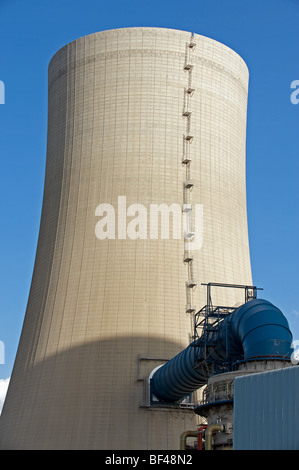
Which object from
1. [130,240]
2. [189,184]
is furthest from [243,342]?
[189,184]

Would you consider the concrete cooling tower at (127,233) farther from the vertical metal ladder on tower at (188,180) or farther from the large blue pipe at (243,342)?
the large blue pipe at (243,342)

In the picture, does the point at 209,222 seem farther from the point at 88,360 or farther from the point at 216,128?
the point at 88,360

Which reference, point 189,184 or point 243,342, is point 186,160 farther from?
Answer: point 243,342

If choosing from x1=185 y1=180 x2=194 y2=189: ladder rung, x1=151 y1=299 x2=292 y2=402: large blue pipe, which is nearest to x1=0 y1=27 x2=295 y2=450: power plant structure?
x1=185 y1=180 x2=194 y2=189: ladder rung

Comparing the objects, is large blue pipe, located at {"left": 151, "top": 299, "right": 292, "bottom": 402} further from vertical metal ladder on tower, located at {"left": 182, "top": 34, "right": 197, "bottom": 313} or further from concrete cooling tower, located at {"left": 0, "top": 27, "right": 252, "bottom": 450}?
vertical metal ladder on tower, located at {"left": 182, "top": 34, "right": 197, "bottom": 313}

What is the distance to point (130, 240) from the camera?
81.2 ft

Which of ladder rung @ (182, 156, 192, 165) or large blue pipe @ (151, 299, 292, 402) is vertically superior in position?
ladder rung @ (182, 156, 192, 165)

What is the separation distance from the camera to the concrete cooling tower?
927 inches

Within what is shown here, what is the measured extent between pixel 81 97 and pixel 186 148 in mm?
4221

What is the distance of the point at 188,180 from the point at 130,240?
291 centimetres

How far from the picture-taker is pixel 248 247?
2694cm

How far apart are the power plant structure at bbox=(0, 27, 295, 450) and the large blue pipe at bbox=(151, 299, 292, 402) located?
26.8 inches

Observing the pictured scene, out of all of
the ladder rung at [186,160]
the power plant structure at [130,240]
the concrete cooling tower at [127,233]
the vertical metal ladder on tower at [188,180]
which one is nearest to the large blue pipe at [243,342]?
the power plant structure at [130,240]
